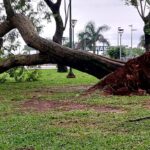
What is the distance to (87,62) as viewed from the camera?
56.0 feet

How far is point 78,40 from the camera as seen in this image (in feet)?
212

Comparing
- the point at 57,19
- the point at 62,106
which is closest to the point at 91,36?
the point at 57,19

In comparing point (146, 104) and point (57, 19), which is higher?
point (57, 19)

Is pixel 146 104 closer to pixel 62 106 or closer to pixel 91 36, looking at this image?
pixel 62 106

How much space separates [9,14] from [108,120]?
35.2 feet

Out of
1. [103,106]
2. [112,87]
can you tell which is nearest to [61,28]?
[112,87]

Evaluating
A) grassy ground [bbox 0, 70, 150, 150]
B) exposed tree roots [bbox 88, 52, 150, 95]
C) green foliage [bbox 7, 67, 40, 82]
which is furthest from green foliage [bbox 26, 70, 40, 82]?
grassy ground [bbox 0, 70, 150, 150]

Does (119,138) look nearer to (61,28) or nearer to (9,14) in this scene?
(9,14)

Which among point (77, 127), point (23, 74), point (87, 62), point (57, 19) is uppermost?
point (57, 19)

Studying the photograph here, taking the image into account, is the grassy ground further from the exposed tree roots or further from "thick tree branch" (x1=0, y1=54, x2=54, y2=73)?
"thick tree branch" (x1=0, y1=54, x2=54, y2=73)

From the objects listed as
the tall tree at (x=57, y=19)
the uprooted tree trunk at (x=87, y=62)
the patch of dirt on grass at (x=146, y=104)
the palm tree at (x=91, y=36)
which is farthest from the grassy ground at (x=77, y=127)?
the palm tree at (x=91, y=36)

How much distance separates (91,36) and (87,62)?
1806 inches

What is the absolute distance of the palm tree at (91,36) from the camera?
61.8m

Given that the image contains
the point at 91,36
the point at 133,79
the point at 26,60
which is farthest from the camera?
the point at 91,36
